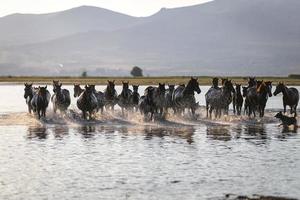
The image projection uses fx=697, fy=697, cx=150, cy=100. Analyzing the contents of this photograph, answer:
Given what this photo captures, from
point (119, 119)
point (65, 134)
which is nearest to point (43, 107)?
point (119, 119)

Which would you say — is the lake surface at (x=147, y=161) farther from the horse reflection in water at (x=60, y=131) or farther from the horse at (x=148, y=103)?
the horse at (x=148, y=103)

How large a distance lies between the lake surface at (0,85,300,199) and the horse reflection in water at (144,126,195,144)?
0.04 metres

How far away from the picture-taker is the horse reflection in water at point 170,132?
94.8 ft

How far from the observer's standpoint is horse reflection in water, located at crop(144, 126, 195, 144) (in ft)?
94.8

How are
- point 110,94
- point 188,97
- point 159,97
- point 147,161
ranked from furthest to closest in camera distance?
point 110,94 → point 188,97 → point 159,97 → point 147,161

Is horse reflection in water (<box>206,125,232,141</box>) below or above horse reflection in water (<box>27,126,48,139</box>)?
below

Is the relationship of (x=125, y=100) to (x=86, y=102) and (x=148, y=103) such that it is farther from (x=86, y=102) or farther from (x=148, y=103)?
(x=86, y=102)

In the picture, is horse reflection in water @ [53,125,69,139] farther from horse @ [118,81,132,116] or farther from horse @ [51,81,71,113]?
horse @ [118,81,132,116]

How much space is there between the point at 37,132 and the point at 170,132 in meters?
5.89

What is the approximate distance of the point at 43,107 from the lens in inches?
1480

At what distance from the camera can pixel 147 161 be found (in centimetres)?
2106

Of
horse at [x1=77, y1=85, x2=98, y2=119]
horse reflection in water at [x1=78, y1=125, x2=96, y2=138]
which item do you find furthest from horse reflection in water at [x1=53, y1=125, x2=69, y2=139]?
horse at [x1=77, y1=85, x2=98, y2=119]

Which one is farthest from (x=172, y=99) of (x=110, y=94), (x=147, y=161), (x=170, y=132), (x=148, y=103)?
(x=147, y=161)

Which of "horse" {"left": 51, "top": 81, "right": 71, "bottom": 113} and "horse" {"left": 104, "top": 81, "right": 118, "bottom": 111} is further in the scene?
"horse" {"left": 104, "top": 81, "right": 118, "bottom": 111}
